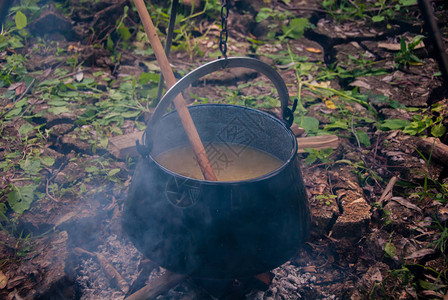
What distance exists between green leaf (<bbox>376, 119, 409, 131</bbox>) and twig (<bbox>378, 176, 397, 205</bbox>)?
2.04ft

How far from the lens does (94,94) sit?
124 inches

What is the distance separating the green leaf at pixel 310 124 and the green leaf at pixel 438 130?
0.97 metres

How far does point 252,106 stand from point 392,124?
4.20 ft

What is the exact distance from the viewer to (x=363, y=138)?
2.71 meters

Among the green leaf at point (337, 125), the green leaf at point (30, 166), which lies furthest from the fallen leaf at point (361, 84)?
the green leaf at point (30, 166)

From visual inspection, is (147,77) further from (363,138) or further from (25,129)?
(363,138)

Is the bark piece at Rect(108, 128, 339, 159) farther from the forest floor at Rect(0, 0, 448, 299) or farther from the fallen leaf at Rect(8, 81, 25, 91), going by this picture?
the fallen leaf at Rect(8, 81, 25, 91)

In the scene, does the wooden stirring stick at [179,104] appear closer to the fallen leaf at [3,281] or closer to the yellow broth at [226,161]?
the yellow broth at [226,161]

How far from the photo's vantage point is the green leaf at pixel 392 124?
109 inches

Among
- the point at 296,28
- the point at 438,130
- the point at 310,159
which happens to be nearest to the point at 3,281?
the point at 310,159

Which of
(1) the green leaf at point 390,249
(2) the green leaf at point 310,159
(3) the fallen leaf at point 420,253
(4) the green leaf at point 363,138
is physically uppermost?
(4) the green leaf at point 363,138

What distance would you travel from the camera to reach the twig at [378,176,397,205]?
2229 mm

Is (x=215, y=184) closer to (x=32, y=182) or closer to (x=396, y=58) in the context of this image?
(x=32, y=182)

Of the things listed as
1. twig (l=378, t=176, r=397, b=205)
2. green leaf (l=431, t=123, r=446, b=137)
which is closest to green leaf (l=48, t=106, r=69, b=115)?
twig (l=378, t=176, r=397, b=205)
